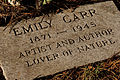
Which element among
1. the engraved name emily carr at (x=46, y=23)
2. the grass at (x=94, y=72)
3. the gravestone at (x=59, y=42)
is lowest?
the grass at (x=94, y=72)

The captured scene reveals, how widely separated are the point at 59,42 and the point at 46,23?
0.98 ft

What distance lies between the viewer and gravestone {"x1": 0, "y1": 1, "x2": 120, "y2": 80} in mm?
2268

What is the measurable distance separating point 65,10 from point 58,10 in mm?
99

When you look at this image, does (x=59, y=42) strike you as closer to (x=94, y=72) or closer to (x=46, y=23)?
(x=46, y=23)

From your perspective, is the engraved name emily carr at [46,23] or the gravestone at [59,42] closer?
the gravestone at [59,42]

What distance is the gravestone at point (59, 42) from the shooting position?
7.44ft

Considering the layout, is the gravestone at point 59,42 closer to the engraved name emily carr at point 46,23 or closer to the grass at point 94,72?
the engraved name emily carr at point 46,23

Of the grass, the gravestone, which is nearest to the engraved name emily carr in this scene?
the gravestone

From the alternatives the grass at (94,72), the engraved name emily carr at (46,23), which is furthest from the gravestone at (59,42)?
the grass at (94,72)

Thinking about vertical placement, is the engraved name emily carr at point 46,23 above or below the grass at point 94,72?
above

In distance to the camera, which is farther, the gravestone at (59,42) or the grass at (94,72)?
the grass at (94,72)

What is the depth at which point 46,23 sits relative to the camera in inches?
96.8

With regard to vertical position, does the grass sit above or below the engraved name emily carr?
below

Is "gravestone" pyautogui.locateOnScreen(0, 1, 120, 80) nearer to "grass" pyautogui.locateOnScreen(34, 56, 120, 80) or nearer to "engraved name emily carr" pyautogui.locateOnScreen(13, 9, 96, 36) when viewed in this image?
"engraved name emily carr" pyautogui.locateOnScreen(13, 9, 96, 36)
